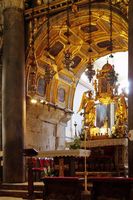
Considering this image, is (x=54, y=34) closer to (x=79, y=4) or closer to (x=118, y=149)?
(x=79, y=4)

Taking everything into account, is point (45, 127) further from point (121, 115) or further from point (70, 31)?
point (70, 31)

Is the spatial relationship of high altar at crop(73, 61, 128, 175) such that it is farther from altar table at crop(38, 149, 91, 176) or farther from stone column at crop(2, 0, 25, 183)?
stone column at crop(2, 0, 25, 183)

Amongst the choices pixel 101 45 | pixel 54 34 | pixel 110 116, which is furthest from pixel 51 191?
pixel 110 116

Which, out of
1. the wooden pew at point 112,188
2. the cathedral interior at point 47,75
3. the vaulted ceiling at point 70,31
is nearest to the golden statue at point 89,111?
the cathedral interior at point 47,75

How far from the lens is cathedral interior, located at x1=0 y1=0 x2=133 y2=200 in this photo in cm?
1262

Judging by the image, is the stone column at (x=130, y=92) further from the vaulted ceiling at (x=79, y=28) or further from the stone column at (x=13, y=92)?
the stone column at (x=13, y=92)

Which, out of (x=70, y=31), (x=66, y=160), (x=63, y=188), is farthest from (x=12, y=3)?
(x=63, y=188)

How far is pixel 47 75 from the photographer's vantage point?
11.4m

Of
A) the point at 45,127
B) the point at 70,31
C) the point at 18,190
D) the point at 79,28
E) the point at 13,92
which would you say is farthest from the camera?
the point at 45,127

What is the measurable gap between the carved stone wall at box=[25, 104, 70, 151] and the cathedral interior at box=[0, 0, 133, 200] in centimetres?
4

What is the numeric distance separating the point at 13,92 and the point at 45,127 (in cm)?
305

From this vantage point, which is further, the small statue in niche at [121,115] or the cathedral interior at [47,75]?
the small statue in niche at [121,115]

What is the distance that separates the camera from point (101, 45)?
1600 cm

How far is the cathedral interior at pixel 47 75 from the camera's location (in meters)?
12.6
